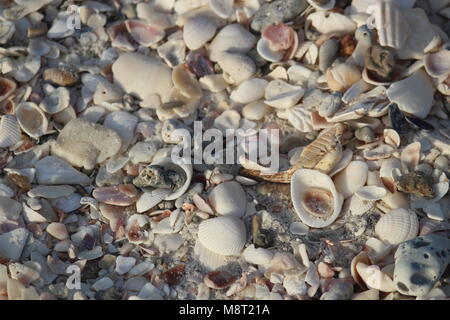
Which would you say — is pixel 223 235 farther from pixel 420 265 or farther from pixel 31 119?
pixel 31 119

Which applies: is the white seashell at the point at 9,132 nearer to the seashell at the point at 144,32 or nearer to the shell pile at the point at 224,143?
the shell pile at the point at 224,143

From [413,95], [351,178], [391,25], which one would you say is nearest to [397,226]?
[351,178]

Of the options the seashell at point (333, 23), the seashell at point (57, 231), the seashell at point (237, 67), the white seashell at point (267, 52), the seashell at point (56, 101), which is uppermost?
the seashell at point (333, 23)

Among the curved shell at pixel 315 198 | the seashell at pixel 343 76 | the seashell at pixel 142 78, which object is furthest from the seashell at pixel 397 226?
the seashell at pixel 142 78

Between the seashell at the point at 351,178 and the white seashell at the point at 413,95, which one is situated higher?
the white seashell at the point at 413,95

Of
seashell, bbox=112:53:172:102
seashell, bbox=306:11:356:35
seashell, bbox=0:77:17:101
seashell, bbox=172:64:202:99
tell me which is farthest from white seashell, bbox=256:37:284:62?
seashell, bbox=0:77:17:101

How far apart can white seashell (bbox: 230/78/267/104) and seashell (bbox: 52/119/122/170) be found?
705 millimetres

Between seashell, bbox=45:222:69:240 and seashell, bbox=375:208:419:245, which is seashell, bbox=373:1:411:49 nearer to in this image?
seashell, bbox=375:208:419:245

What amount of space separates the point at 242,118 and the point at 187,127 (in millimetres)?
309

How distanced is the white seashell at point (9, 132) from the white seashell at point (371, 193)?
1.81 metres

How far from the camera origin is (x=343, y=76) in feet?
10.1

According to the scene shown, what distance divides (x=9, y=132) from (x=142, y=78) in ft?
2.55

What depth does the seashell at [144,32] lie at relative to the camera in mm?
3455

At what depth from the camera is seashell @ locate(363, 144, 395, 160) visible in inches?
114
